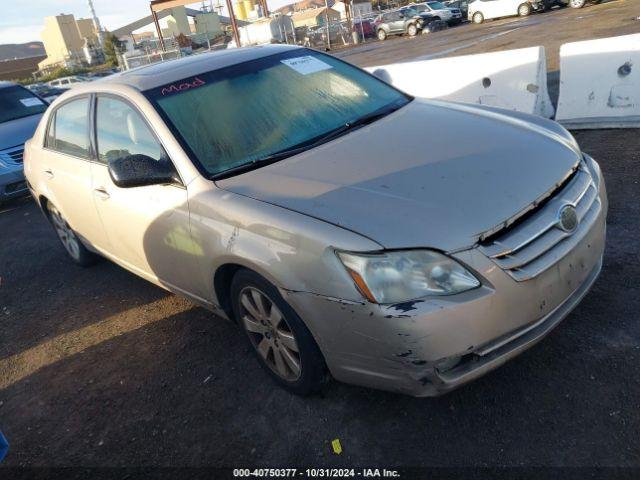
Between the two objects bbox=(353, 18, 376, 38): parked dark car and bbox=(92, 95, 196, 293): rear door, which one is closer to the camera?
bbox=(92, 95, 196, 293): rear door

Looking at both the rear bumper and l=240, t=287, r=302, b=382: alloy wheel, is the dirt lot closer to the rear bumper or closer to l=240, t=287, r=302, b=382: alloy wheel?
l=240, t=287, r=302, b=382: alloy wheel

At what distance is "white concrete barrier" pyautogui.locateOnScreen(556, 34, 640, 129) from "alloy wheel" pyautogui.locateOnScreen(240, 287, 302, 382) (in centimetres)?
478

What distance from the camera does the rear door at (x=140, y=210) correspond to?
2953mm

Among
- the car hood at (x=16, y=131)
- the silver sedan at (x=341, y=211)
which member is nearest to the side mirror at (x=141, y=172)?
the silver sedan at (x=341, y=211)

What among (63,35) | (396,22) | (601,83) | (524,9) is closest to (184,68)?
(601,83)

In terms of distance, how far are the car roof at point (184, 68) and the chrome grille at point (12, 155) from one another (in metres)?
4.49

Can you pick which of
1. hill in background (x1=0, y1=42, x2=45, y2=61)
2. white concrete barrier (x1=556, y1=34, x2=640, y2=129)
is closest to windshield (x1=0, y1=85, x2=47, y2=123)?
white concrete barrier (x1=556, y1=34, x2=640, y2=129)

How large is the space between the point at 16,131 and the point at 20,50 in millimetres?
170037

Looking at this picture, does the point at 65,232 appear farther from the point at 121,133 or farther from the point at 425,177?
the point at 425,177

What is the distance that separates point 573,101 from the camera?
587 cm

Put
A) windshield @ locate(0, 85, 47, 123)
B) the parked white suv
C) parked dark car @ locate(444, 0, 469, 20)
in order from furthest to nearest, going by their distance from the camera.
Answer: parked dark car @ locate(444, 0, 469, 20) → the parked white suv → windshield @ locate(0, 85, 47, 123)

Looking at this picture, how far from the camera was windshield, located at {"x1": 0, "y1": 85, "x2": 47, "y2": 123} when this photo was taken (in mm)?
8539

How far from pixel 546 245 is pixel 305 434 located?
1417 millimetres

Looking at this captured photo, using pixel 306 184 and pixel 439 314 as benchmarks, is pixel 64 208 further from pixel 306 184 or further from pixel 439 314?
pixel 439 314
